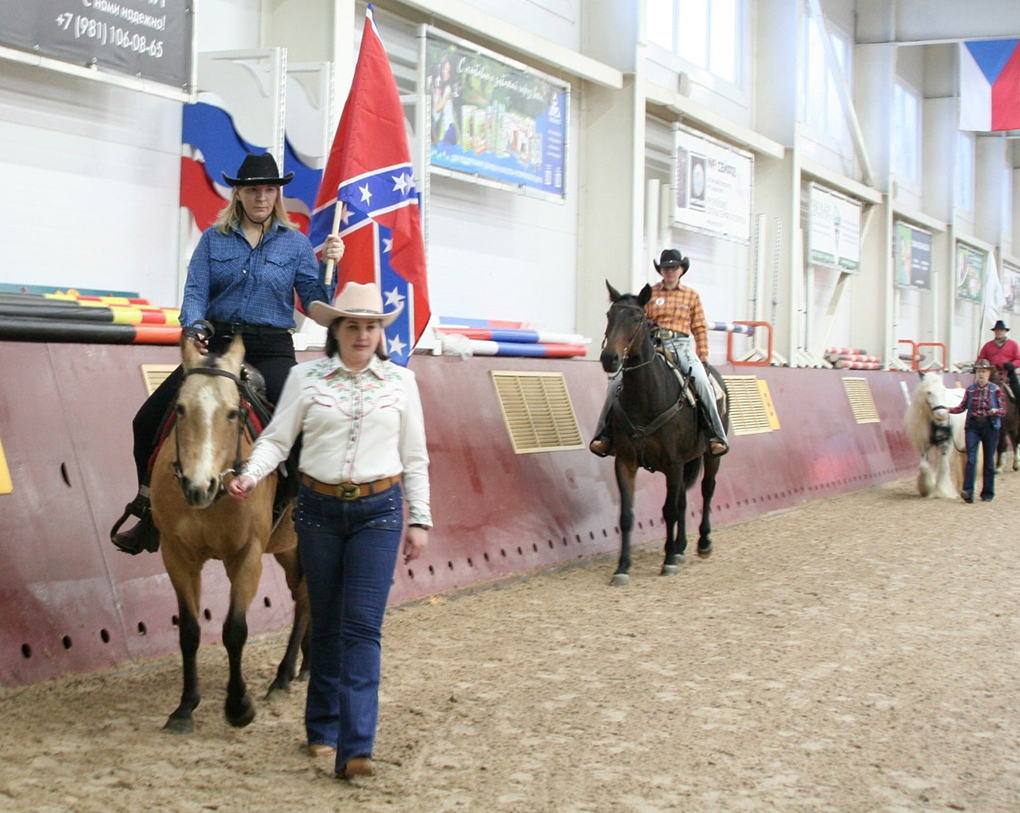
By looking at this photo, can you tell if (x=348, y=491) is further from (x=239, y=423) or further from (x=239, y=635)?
(x=239, y=635)

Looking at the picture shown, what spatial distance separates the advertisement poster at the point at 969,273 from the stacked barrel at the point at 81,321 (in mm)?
29413

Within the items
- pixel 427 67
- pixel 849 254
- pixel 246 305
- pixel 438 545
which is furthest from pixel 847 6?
pixel 246 305

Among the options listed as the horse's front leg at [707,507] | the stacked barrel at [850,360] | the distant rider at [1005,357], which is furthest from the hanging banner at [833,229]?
the horse's front leg at [707,507]

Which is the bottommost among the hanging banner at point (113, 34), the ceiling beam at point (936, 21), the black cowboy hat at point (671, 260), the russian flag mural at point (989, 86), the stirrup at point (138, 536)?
the stirrup at point (138, 536)

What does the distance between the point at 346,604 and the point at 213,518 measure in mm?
892

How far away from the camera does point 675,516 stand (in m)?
9.86

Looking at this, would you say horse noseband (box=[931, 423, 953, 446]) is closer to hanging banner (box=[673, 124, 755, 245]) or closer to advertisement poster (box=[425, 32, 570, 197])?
hanging banner (box=[673, 124, 755, 245])

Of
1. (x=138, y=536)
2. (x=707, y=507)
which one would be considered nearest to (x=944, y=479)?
(x=707, y=507)

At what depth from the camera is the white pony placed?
15.5m

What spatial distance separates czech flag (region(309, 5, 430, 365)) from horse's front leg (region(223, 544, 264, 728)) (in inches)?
128

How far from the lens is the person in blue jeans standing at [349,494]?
4.37 m

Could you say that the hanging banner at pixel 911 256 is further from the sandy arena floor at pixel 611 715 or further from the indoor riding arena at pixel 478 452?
the sandy arena floor at pixel 611 715

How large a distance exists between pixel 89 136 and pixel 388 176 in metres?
2.49

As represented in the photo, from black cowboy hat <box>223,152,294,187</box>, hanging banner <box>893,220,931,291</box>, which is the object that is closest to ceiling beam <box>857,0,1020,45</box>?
hanging banner <box>893,220,931,291</box>
